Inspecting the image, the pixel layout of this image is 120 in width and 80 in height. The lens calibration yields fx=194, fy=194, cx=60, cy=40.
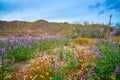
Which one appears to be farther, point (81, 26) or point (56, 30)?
point (56, 30)

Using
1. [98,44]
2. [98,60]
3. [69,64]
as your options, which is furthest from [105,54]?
[69,64]

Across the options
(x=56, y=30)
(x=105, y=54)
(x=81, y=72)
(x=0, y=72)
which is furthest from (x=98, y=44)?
(x=56, y=30)

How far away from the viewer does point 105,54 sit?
4.93 m

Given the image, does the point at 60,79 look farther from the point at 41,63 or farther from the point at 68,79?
the point at 41,63

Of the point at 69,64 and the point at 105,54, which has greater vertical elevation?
the point at 105,54

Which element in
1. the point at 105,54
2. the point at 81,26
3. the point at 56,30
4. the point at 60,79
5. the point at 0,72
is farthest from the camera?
the point at 56,30

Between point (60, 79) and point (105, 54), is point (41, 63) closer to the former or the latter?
point (60, 79)

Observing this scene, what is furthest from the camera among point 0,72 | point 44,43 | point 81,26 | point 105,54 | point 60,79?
point 81,26

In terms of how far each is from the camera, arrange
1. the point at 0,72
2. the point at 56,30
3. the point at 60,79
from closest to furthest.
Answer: the point at 60,79 → the point at 0,72 → the point at 56,30

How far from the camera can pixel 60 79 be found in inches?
181

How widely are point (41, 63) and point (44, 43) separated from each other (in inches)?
169

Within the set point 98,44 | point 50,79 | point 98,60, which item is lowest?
point 50,79

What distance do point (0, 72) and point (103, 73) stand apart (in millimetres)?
2725

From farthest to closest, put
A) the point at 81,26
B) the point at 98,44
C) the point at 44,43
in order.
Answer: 1. the point at 81,26
2. the point at 44,43
3. the point at 98,44
